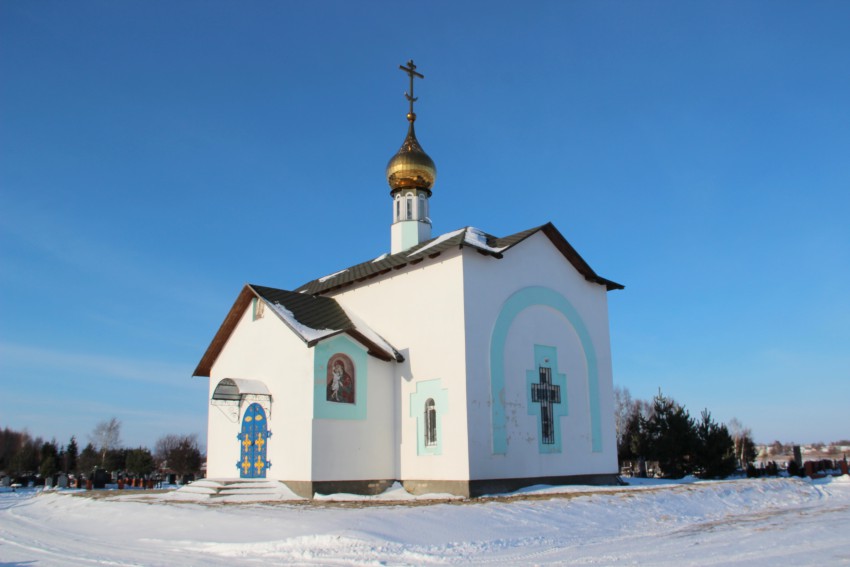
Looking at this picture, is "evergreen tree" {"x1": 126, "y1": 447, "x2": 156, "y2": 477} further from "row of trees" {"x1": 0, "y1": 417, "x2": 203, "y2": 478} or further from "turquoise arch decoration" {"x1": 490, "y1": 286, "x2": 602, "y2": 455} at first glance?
"turquoise arch decoration" {"x1": 490, "y1": 286, "x2": 602, "y2": 455}

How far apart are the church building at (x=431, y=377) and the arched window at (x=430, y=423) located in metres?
0.03

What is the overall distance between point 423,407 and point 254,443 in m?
4.17

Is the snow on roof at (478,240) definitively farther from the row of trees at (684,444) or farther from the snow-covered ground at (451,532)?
the row of trees at (684,444)

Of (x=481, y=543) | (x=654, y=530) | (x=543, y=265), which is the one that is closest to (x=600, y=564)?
(x=481, y=543)

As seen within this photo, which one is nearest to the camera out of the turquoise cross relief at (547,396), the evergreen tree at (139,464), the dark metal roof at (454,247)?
the dark metal roof at (454,247)

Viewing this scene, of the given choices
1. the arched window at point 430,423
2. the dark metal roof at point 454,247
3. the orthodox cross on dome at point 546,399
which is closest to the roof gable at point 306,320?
the dark metal roof at point 454,247

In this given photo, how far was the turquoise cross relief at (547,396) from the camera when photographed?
15.9 metres

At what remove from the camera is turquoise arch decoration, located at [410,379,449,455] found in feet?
49.1

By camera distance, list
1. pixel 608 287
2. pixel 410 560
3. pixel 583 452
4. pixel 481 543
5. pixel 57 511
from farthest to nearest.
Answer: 1. pixel 608 287
2. pixel 583 452
3. pixel 57 511
4. pixel 481 543
5. pixel 410 560

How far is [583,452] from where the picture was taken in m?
16.7

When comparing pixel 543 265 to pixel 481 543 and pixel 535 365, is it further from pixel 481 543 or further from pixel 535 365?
pixel 481 543

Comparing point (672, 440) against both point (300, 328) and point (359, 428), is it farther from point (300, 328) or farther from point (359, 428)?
point (300, 328)

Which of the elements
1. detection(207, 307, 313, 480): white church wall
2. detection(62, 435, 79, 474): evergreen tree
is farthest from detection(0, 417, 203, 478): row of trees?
detection(207, 307, 313, 480): white church wall

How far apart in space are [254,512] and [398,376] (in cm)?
580
